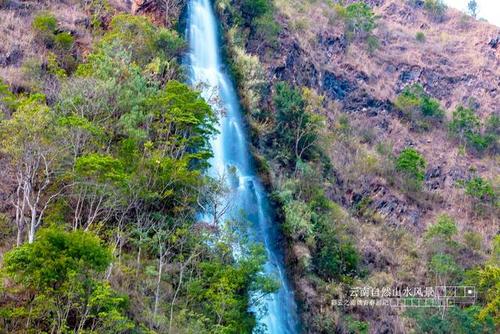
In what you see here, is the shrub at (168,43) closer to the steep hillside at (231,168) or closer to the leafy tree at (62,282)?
the steep hillside at (231,168)

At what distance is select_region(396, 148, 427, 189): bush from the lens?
36.1 m

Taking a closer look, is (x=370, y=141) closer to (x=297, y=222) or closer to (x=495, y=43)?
(x=297, y=222)

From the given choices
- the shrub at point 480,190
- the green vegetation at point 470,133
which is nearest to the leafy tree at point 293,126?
the shrub at point 480,190

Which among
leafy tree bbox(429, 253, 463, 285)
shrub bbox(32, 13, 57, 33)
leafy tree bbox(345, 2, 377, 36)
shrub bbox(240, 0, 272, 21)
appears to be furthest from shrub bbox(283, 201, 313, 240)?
leafy tree bbox(345, 2, 377, 36)

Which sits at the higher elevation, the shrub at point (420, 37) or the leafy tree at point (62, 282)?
the shrub at point (420, 37)

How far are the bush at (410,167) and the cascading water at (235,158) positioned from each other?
1167cm

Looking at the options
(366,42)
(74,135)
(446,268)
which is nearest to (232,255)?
(74,135)

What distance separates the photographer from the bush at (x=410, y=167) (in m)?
36.1

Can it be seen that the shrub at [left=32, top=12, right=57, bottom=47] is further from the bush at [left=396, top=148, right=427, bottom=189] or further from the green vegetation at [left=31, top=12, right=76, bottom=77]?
the bush at [left=396, top=148, right=427, bottom=189]

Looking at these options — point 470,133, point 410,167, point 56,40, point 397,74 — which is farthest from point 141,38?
point 397,74

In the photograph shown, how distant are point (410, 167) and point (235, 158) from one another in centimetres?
1340

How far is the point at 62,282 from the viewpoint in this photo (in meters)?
13.3

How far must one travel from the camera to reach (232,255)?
62.6 feet

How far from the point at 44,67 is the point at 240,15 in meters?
14.1
